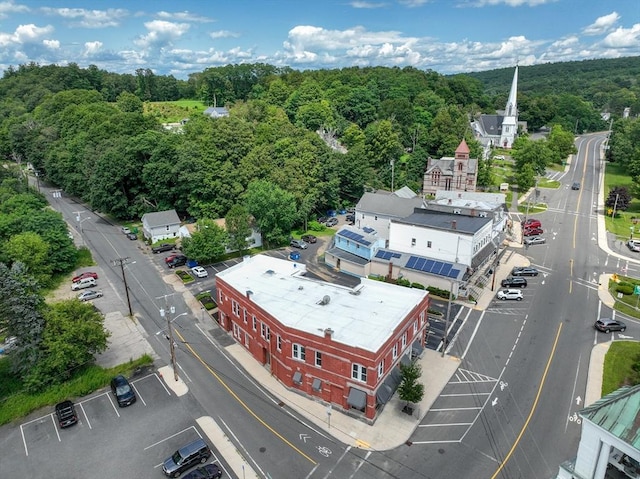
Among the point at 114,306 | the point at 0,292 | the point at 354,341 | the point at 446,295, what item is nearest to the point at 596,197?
the point at 446,295

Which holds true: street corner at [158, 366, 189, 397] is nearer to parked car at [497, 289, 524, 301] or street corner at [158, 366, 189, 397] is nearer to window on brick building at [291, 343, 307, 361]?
window on brick building at [291, 343, 307, 361]

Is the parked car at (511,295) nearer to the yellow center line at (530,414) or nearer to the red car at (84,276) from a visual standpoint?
the yellow center line at (530,414)

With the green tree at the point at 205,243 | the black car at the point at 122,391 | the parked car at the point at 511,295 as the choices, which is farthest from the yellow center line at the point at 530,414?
the green tree at the point at 205,243

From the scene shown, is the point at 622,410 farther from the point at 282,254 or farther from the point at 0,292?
the point at 282,254

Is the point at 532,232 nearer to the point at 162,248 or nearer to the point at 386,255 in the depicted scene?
the point at 386,255

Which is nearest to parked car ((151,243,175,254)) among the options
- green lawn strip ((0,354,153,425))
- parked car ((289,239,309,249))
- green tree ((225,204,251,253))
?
green tree ((225,204,251,253))

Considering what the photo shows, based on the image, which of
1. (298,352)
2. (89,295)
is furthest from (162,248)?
(298,352)

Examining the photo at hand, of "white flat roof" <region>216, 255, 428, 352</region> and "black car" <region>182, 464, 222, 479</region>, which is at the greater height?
"white flat roof" <region>216, 255, 428, 352</region>
